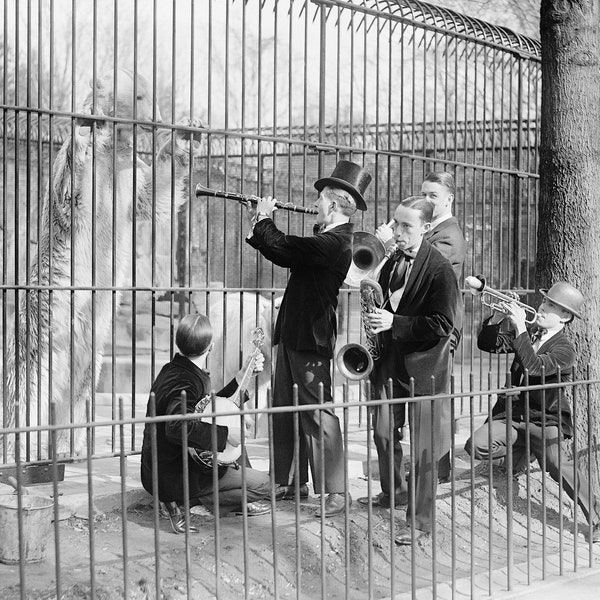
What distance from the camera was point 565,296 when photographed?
6.50 metres

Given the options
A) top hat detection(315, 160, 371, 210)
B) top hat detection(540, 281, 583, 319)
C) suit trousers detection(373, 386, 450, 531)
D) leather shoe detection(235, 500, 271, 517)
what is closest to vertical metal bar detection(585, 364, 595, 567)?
top hat detection(540, 281, 583, 319)

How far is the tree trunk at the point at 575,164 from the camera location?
7.01m

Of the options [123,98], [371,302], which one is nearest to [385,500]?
[371,302]

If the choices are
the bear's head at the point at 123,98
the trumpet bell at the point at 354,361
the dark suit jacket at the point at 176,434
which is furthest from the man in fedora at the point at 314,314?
the bear's head at the point at 123,98

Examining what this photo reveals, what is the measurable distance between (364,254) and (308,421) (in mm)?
1117

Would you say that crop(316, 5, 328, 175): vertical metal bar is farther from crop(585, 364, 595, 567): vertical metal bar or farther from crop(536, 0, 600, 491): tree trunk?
crop(585, 364, 595, 567): vertical metal bar

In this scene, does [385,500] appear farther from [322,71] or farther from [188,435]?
[322,71]

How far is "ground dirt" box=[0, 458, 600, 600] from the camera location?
15.2 feet

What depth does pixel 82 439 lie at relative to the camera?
7.77 metres

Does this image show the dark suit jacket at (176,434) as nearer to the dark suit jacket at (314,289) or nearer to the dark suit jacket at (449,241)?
the dark suit jacket at (314,289)

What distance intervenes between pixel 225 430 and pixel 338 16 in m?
3.87

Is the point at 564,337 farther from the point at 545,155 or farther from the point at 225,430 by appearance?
the point at 225,430

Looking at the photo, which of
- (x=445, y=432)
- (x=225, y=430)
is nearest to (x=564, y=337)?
(x=445, y=432)

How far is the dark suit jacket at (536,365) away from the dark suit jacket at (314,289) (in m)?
1.12
